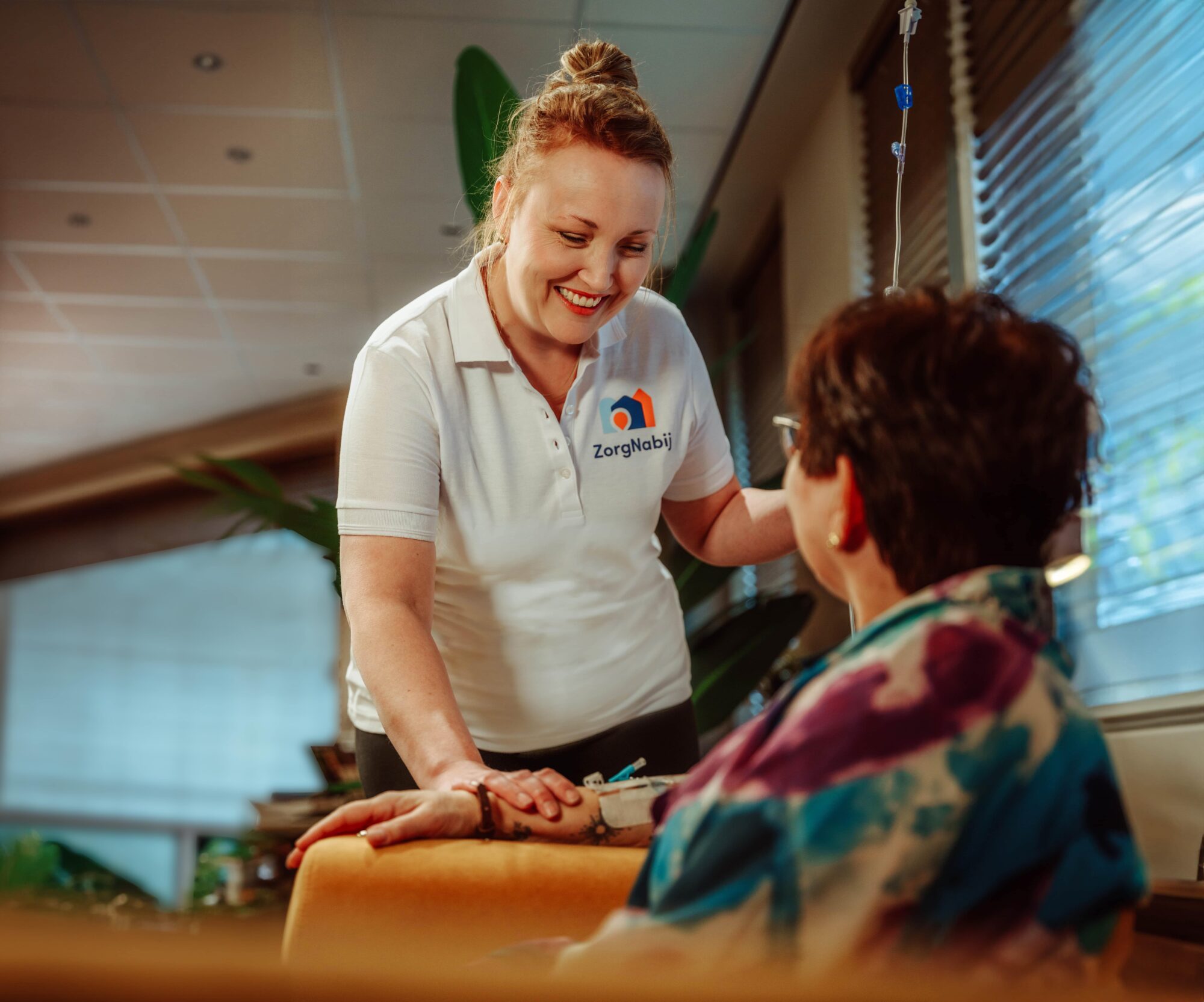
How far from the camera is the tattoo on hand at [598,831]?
3.87 ft

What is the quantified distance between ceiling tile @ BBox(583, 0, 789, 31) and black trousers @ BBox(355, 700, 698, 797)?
8.73 ft

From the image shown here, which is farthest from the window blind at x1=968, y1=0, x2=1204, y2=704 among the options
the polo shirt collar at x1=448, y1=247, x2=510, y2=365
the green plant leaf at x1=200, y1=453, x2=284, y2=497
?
the green plant leaf at x1=200, y1=453, x2=284, y2=497

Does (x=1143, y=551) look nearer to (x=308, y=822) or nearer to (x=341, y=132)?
(x=308, y=822)

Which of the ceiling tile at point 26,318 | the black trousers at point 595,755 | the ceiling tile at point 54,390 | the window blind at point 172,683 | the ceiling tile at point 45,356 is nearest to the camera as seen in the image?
the black trousers at point 595,755

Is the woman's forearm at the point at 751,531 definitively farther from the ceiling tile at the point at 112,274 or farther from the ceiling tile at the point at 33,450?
the ceiling tile at the point at 33,450

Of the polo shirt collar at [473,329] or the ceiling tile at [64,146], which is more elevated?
the ceiling tile at [64,146]

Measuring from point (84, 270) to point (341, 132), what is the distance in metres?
1.91

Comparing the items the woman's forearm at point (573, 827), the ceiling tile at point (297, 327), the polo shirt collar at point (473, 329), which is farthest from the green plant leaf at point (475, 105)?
the ceiling tile at point (297, 327)

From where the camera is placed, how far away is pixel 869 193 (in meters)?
3.72

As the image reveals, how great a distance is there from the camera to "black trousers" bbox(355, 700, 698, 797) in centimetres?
146

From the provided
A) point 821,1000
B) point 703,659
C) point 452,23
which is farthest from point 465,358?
point 452,23

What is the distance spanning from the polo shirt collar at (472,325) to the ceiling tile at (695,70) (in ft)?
7.74

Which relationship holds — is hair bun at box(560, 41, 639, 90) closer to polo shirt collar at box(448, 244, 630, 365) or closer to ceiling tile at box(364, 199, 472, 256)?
polo shirt collar at box(448, 244, 630, 365)

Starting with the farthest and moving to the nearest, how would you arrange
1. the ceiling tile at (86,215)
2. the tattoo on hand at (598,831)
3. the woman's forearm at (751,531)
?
the ceiling tile at (86,215), the woman's forearm at (751,531), the tattoo on hand at (598,831)
